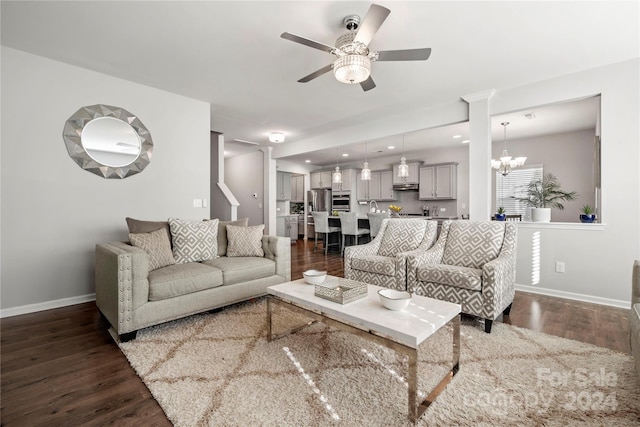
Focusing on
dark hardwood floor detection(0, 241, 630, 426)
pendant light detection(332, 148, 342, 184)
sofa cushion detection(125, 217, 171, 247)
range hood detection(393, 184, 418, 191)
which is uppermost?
pendant light detection(332, 148, 342, 184)

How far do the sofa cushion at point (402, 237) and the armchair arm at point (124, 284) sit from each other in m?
2.45

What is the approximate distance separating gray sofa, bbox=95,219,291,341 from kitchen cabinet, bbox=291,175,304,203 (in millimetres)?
6681

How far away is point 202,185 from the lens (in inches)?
165

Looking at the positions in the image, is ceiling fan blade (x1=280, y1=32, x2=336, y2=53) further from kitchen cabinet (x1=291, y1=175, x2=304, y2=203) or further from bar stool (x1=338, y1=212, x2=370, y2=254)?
kitchen cabinet (x1=291, y1=175, x2=304, y2=203)

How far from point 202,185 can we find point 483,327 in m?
3.81

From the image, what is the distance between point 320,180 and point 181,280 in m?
7.20

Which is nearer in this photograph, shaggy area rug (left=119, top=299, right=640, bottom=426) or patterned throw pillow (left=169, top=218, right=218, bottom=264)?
shaggy area rug (left=119, top=299, right=640, bottom=426)

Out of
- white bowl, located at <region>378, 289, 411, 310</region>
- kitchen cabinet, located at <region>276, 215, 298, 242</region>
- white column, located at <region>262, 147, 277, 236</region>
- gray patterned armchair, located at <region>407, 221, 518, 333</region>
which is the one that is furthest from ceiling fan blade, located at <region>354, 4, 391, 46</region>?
kitchen cabinet, located at <region>276, 215, 298, 242</region>

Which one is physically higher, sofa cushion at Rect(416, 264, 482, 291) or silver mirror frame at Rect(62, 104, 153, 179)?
silver mirror frame at Rect(62, 104, 153, 179)

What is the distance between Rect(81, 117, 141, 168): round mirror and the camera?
321cm

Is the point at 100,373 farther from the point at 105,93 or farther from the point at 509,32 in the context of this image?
the point at 509,32

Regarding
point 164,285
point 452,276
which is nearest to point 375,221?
point 452,276

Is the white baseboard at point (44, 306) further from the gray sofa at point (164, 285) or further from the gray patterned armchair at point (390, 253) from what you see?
the gray patterned armchair at point (390, 253)

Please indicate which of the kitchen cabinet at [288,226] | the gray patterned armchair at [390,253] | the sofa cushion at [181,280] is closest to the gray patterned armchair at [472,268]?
the gray patterned armchair at [390,253]
